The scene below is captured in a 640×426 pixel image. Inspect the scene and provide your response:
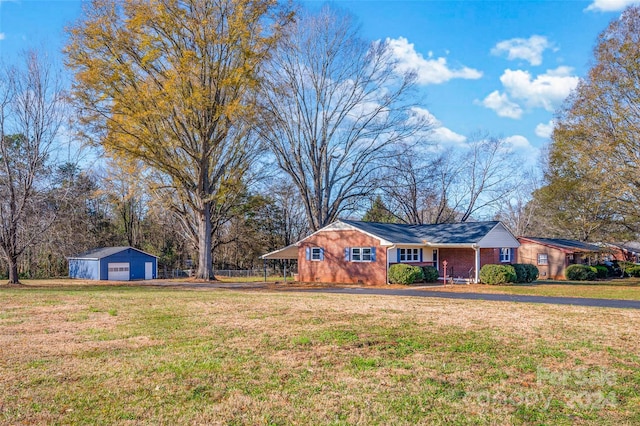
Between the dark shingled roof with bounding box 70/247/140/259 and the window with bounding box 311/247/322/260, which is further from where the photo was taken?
the dark shingled roof with bounding box 70/247/140/259

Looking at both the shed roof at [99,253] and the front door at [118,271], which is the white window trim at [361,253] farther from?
the front door at [118,271]

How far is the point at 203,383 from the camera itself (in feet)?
19.6

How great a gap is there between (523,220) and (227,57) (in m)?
42.1

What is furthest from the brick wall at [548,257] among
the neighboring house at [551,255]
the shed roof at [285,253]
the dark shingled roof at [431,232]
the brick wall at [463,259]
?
the shed roof at [285,253]

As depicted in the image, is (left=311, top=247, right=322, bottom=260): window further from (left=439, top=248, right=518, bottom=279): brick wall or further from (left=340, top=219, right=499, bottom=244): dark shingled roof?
(left=439, top=248, right=518, bottom=279): brick wall

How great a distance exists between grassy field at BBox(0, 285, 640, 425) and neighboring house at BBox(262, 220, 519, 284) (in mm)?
16996

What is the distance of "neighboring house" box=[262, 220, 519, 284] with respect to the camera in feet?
93.7

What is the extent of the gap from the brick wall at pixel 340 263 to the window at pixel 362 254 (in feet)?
0.60

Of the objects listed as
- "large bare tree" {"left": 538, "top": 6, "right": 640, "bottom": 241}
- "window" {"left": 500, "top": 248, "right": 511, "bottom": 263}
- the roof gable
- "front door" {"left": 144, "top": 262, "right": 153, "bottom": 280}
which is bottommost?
"front door" {"left": 144, "top": 262, "right": 153, "bottom": 280}

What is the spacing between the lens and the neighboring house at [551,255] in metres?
39.1

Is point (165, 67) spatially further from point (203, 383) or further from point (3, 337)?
point (203, 383)

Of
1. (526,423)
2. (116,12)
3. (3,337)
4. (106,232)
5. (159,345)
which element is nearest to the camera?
(526,423)

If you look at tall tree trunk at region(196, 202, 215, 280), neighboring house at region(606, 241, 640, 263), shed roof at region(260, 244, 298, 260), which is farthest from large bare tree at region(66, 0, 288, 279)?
neighboring house at region(606, 241, 640, 263)

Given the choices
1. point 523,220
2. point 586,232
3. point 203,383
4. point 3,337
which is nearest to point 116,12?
point 3,337
